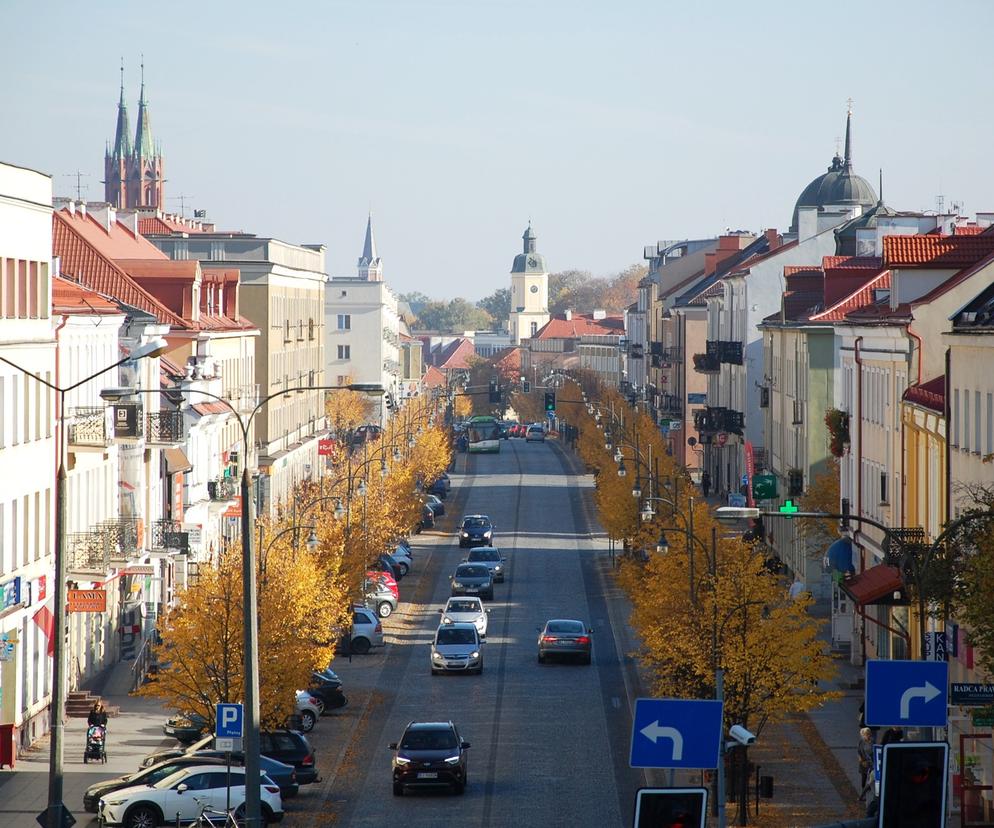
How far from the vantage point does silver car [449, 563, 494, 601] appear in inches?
2741

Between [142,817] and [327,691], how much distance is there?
14.8 meters

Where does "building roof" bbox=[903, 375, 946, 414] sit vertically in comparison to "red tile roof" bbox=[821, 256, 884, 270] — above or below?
below

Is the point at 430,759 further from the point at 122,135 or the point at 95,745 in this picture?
the point at 122,135

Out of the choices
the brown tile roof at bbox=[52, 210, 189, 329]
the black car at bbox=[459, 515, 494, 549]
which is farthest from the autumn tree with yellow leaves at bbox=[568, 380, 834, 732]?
the black car at bbox=[459, 515, 494, 549]

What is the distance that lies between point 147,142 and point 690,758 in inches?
6057

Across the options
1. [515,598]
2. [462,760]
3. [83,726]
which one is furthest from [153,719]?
[515,598]

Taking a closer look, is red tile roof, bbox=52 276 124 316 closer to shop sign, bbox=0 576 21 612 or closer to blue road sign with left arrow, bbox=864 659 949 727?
shop sign, bbox=0 576 21 612

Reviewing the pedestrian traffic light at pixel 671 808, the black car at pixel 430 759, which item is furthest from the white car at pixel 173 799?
the pedestrian traffic light at pixel 671 808

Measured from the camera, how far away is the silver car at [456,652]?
52469mm

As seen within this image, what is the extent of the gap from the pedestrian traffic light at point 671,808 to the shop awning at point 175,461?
44694mm

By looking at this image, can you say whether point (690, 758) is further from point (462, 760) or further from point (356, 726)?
point (356, 726)

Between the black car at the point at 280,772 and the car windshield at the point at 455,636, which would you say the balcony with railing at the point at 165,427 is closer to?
the car windshield at the point at 455,636

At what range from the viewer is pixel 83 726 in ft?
142

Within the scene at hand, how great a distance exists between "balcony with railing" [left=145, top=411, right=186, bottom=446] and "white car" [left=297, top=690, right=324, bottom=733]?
13244mm
